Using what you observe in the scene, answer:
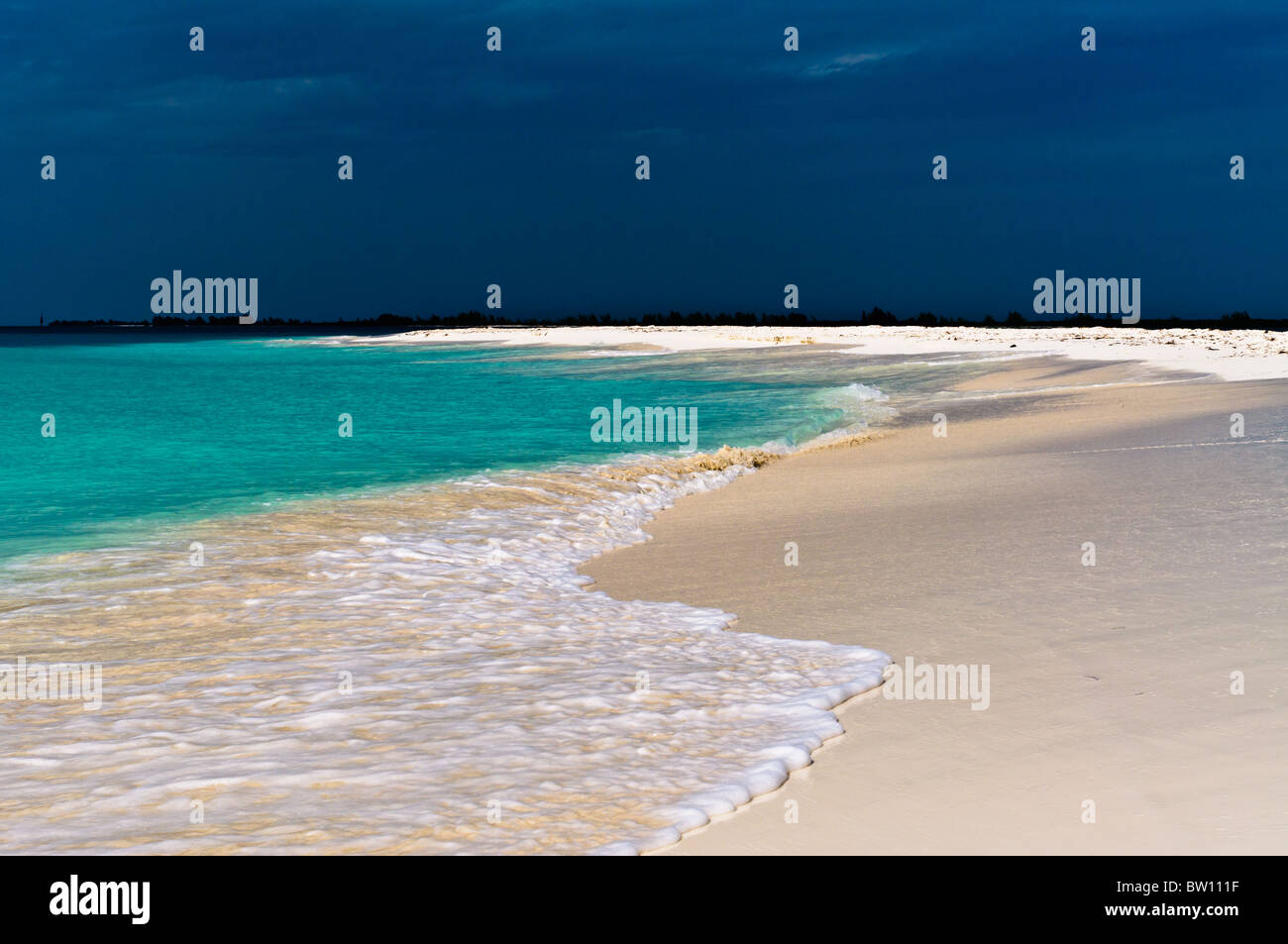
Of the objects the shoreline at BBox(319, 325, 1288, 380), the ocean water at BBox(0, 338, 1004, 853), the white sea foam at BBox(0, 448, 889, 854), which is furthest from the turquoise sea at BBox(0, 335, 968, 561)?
the shoreline at BBox(319, 325, 1288, 380)

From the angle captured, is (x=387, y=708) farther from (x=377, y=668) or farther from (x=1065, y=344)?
(x=1065, y=344)

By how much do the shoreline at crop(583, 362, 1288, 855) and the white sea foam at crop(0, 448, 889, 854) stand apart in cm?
38

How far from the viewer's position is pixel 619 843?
371 cm

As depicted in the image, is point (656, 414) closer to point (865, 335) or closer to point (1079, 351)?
point (1079, 351)

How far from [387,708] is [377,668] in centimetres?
68

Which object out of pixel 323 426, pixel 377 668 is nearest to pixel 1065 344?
pixel 323 426

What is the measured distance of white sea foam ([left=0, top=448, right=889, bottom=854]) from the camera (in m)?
3.93

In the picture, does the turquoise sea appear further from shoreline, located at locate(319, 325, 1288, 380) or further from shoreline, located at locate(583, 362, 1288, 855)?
shoreline, located at locate(319, 325, 1288, 380)

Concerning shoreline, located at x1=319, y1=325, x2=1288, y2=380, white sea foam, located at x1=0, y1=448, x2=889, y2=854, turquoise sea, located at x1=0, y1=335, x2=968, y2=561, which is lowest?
white sea foam, located at x1=0, y1=448, x2=889, y2=854

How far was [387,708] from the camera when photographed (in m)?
5.10

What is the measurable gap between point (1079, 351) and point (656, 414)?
19.0 m

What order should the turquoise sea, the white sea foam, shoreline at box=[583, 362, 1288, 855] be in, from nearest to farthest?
shoreline at box=[583, 362, 1288, 855] < the white sea foam < the turquoise sea

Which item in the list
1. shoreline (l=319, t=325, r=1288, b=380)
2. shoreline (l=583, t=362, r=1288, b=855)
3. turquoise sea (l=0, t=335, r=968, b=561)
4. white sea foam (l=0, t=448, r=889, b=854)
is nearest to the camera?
shoreline (l=583, t=362, r=1288, b=855)

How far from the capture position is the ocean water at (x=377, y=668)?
4.01 metres
